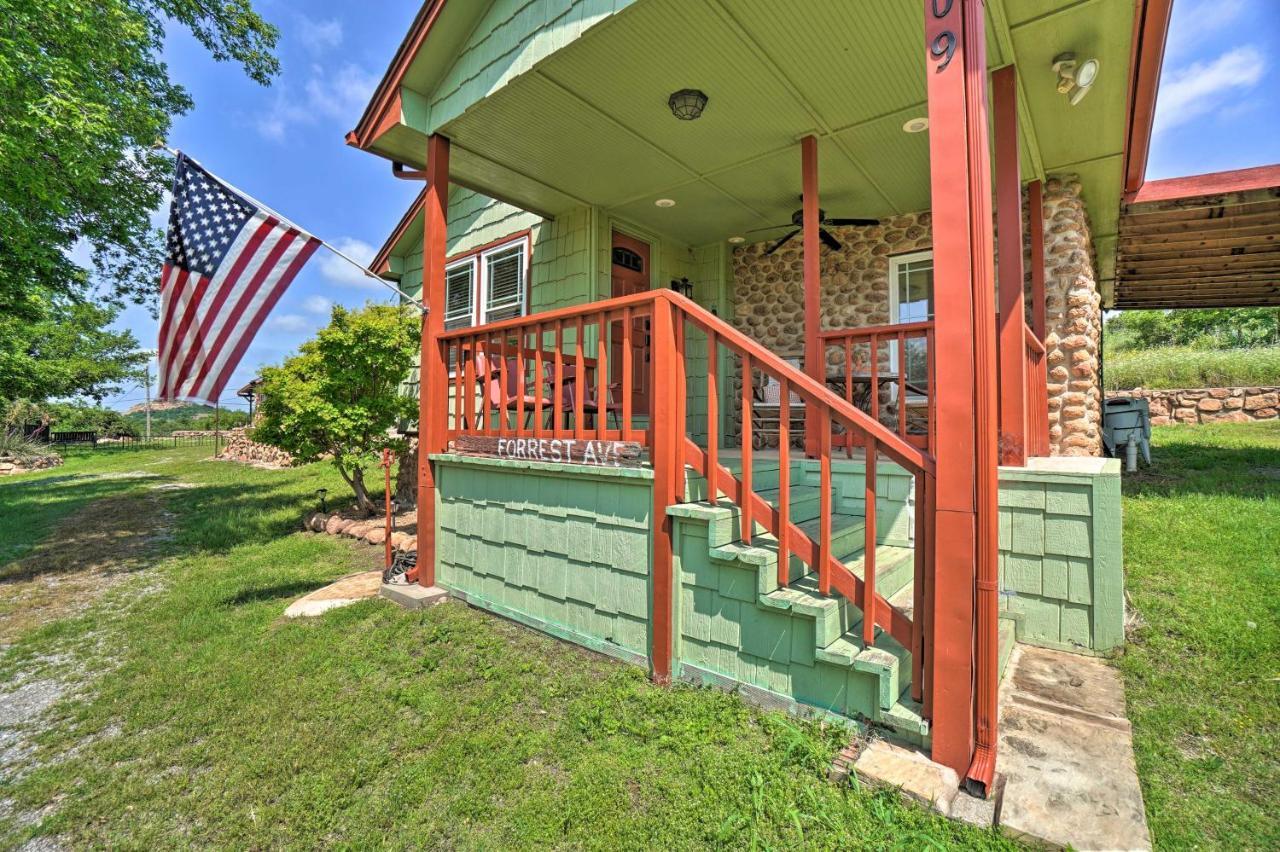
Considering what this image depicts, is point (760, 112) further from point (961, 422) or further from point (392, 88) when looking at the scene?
point (961, 422)

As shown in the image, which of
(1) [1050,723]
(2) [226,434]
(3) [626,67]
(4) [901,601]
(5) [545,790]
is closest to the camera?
(5) [545,790]

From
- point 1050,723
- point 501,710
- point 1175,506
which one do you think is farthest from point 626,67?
point 1175,506

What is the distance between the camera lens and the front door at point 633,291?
252 inches

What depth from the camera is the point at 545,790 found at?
206 cm

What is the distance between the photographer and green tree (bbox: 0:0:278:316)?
213 inches

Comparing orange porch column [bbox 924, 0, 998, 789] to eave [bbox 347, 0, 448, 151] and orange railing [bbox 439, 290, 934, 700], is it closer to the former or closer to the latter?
orange railing [bbox 439, 290, 934, 700]

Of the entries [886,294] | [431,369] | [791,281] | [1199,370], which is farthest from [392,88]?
[1199,370]

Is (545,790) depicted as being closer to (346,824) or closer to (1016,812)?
(346,824)

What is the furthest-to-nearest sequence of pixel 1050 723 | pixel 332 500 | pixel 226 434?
pixel 226 434, pixel 332 500, pixel 1050 723

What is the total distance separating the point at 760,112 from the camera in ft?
13.5

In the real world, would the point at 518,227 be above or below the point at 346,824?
above

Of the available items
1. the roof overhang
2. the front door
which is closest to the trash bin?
the roof overhang

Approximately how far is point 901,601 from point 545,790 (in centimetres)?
197

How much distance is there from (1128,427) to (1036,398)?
4.26 metres
